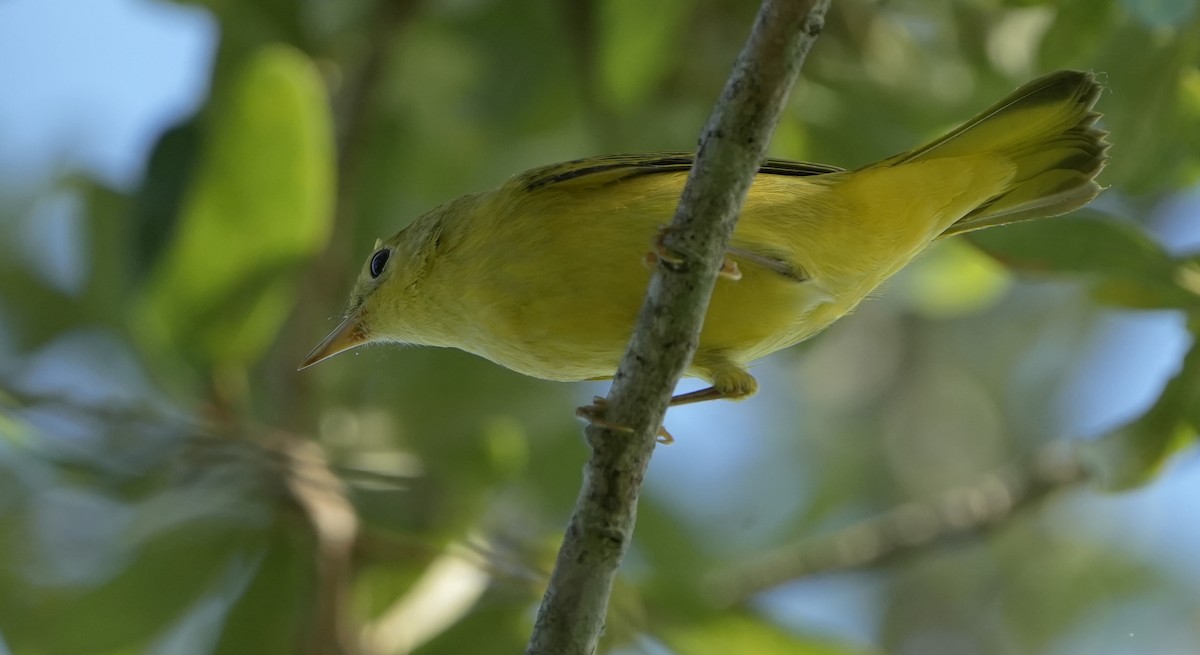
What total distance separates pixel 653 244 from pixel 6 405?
79.9 inches

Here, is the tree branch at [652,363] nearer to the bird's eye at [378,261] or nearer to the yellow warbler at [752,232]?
the yellow warbler at [752,232]

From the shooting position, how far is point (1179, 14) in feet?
8.19

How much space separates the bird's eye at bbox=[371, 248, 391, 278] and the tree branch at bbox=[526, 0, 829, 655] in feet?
5.38

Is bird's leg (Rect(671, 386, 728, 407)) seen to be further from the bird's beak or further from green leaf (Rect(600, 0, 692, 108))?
the bird's beak

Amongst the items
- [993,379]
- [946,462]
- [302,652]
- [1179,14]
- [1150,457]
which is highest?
[993,379]

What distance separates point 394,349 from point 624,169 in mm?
Result: 1755

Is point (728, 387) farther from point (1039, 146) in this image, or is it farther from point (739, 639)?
point (1039, 146)

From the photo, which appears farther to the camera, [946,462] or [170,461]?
[946,462]

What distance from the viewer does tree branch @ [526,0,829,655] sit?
7.85 feet

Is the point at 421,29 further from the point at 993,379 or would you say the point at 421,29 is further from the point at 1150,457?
the point at 993,379

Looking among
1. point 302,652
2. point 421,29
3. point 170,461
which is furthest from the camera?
point 421,29

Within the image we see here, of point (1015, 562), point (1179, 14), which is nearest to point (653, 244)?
point (1179, 14)

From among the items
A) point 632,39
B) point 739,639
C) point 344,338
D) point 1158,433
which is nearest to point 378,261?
point 344,338

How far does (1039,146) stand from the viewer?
3.47m
